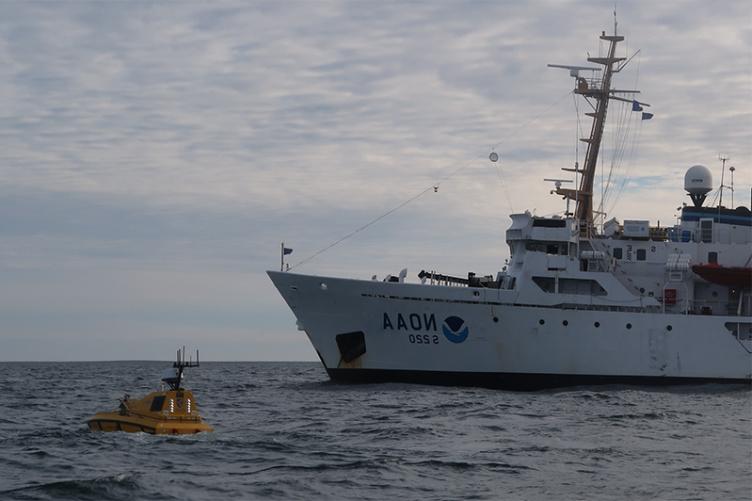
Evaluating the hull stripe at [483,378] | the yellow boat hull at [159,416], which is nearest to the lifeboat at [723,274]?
the hull stripe at [483,378]

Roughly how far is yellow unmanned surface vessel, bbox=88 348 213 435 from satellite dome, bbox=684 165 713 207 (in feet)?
101

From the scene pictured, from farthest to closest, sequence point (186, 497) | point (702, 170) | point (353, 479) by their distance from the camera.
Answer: point (702, 170), point (353, 479), point (186, 497)

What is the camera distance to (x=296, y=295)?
1804 inches

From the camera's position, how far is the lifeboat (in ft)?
156

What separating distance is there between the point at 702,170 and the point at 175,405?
3200 cm

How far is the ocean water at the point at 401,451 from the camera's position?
22594 millimetres

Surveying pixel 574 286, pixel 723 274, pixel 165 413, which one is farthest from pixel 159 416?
pixel 723 274

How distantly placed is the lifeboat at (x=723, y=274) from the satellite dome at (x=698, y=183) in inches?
209

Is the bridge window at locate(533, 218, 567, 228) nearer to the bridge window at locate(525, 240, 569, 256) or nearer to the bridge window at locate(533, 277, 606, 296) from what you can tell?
the bridge window at locate(525, 240, 569, 256)

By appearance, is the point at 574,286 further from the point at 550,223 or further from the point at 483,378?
the point at 483,378

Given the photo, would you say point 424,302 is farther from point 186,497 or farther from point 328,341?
point 186,497

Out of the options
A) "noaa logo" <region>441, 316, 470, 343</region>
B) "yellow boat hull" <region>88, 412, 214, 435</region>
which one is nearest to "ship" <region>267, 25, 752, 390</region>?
"noaa logo" <region>441, 316, 470, 343</region>

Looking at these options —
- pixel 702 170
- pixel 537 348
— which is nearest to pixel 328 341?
pixel 537 348

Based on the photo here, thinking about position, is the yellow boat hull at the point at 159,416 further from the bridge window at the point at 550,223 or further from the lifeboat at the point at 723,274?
the lifeboat at the point at 723,274
